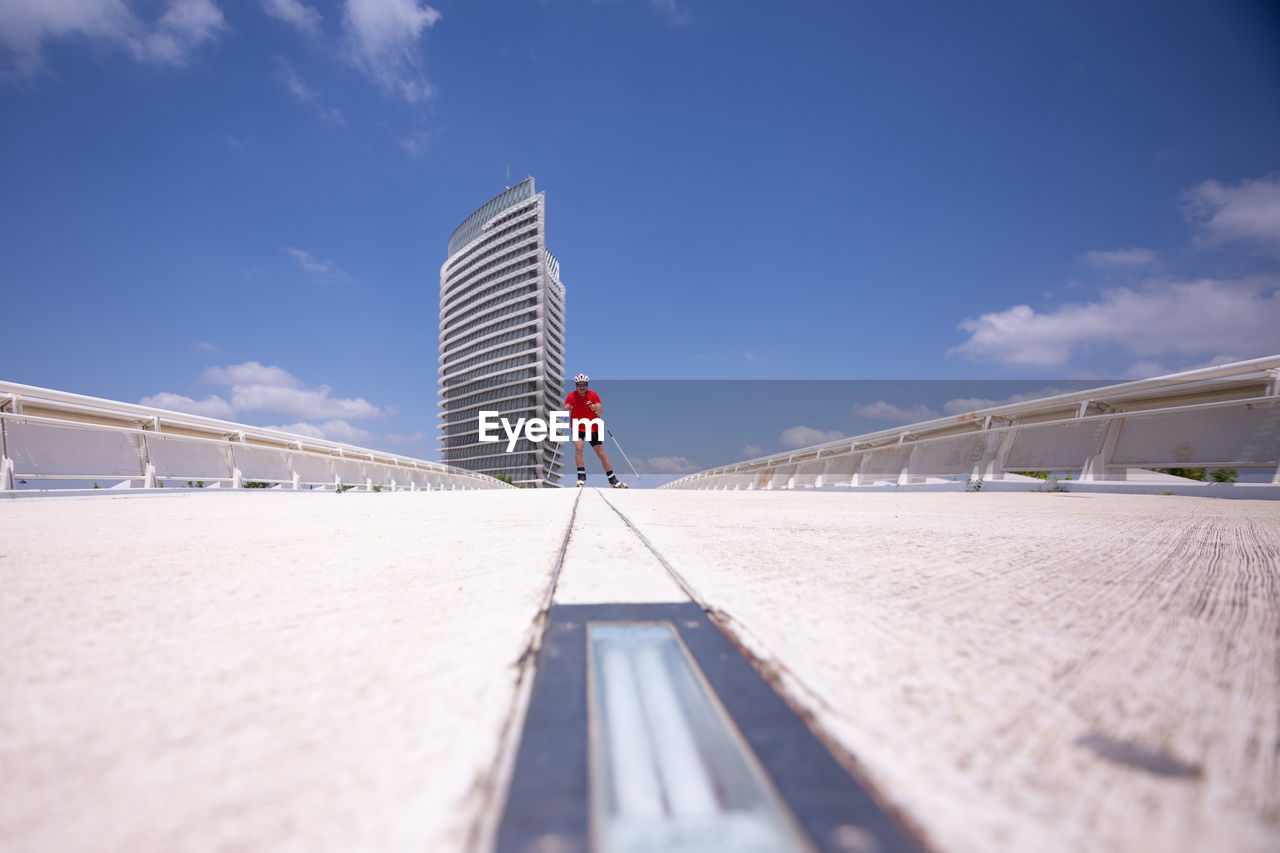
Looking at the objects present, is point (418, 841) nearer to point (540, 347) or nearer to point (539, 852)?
point (539, 852)

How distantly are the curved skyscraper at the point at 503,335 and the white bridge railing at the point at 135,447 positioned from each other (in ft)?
203

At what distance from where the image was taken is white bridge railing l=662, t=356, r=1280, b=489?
21.0 ft

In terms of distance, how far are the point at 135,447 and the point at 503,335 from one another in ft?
233

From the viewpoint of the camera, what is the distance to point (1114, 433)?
8.00m

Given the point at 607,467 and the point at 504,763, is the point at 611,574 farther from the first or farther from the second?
the point at 607,467

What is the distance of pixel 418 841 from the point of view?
511 millimetres

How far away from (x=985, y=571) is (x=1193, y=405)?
803 cm

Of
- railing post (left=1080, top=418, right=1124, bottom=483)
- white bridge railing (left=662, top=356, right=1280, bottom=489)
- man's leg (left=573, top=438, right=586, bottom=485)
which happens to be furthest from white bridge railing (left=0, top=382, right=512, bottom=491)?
railing post (left=1080, top=418, right=1124, bottom=483)

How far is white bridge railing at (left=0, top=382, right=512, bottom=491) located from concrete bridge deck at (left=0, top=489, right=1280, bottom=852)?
8012 millimetres

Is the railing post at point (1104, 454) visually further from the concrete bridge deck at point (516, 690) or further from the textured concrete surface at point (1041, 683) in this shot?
the concrete bridge deck at point (516, 690)

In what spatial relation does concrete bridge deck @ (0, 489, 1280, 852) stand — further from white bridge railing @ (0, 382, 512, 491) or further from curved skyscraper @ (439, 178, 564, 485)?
curved skyscraper @ (439, 178, 564, 485)

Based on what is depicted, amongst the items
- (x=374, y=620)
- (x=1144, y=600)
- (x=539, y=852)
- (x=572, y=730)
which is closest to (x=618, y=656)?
(x=572, y=730)

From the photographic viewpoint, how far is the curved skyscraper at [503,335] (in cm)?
7488

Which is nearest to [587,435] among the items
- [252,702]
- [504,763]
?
[252,702]
